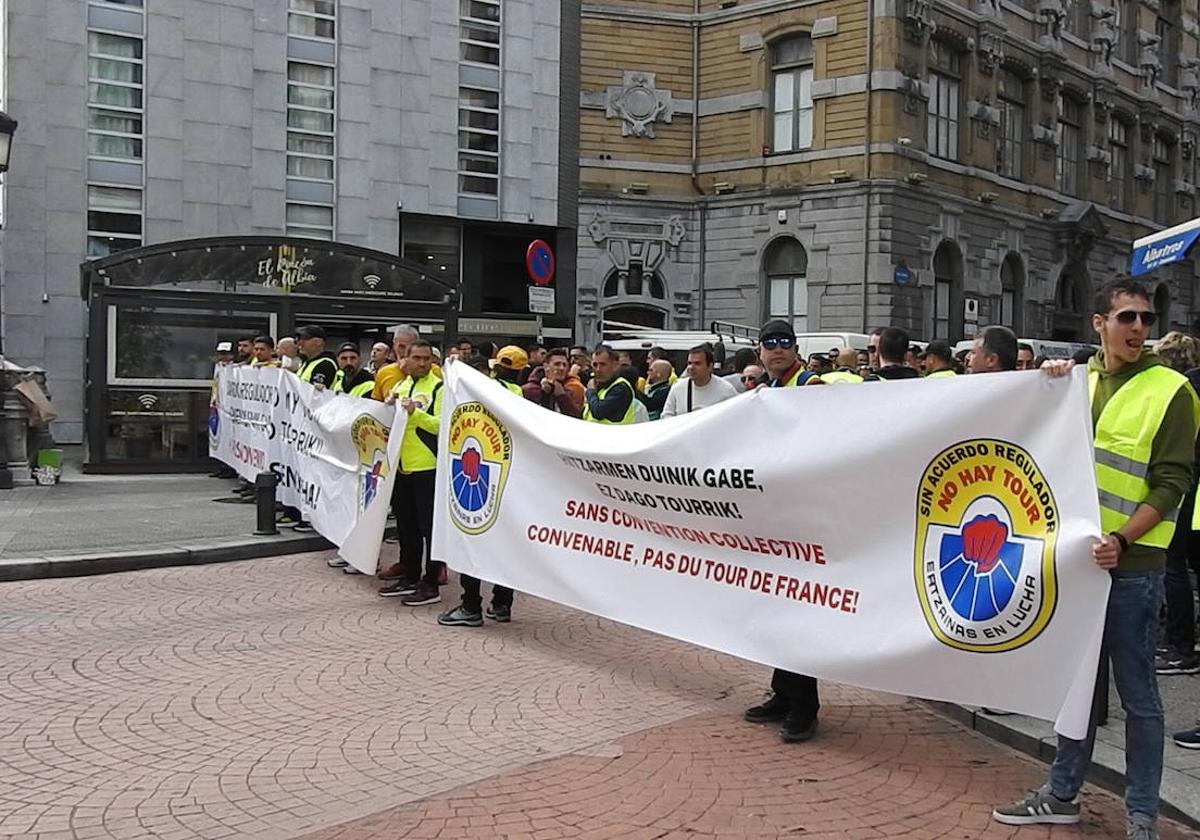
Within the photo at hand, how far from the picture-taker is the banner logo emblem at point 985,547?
468 centimetres

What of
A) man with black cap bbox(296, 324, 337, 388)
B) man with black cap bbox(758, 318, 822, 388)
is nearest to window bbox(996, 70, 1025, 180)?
man with black cap bbox(296, 324, 337, 388)

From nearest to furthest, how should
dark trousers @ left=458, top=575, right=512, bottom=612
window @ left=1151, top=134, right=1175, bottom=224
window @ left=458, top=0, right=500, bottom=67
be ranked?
dark trousers @ left=458, top=575, right=512, bottom=612
window @ left=458, top=0, right=500, bottom=67
window @ left=1151, top=134, right=1175, bottom=224

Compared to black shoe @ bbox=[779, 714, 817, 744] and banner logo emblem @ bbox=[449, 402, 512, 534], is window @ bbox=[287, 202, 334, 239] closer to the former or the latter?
banner logo emblem @ bbox=[449, 402, 512, 534]

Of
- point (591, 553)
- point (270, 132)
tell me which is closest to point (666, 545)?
point (591, 553)

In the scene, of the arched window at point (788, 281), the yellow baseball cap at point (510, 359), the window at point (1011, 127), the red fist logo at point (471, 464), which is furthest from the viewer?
the window at point (1011, 127)

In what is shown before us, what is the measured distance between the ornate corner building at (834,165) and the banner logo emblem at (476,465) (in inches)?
1080

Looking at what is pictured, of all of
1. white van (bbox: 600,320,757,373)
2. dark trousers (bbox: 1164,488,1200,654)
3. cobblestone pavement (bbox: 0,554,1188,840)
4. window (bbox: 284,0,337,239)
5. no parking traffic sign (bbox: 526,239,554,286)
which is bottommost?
cobblestone pavement (bbox: 0,554,1188,840)

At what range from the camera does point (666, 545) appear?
652 centimetres

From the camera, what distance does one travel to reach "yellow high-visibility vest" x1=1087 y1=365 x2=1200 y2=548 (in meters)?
4.38

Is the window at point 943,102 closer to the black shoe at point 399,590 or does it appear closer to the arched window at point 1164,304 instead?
the arched window at point 1164,304

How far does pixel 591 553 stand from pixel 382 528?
2.75 m

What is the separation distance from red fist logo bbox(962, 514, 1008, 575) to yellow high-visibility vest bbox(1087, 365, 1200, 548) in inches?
17.2

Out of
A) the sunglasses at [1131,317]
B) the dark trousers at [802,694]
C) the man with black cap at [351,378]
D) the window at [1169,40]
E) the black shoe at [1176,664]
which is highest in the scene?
the window at [1169,40]

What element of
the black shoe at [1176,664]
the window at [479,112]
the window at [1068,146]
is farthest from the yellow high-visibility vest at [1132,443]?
the window at [1068,146]
